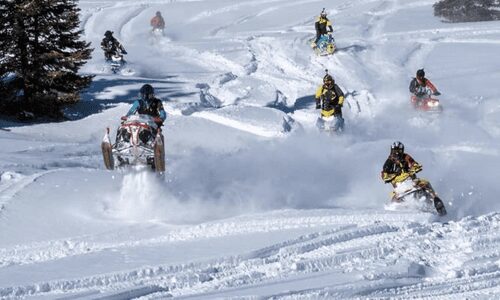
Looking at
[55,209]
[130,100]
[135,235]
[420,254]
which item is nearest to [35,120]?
[130,100]

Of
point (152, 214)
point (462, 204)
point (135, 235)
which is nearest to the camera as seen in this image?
point (135, 235)

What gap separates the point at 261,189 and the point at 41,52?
811cm

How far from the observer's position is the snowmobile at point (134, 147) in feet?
34.2

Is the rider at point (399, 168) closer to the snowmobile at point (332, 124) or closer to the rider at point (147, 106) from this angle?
the rider at point (147, 106)

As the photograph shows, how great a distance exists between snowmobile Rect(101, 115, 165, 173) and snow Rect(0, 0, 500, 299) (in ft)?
0.77

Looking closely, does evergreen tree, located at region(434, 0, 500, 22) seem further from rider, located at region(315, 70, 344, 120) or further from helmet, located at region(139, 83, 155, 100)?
helmet, located at region(139, 83, 155, 100)

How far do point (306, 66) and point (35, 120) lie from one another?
1013cm

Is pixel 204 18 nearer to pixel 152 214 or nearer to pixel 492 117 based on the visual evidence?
pixel 492 117

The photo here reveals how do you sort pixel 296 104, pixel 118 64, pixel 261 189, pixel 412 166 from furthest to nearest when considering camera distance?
pixel 118 64 < pixel 296 104 < pixel 261 189 < pixel 412 166

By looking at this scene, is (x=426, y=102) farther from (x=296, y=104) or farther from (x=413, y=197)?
(x=413, y=197)

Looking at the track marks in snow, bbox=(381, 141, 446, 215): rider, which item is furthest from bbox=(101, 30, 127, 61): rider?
bbox=(381, 141, 446, 215): rider

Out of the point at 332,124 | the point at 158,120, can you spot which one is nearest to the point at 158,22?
the point at 332,124

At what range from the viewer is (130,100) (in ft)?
60.6

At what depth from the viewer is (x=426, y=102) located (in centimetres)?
1803
